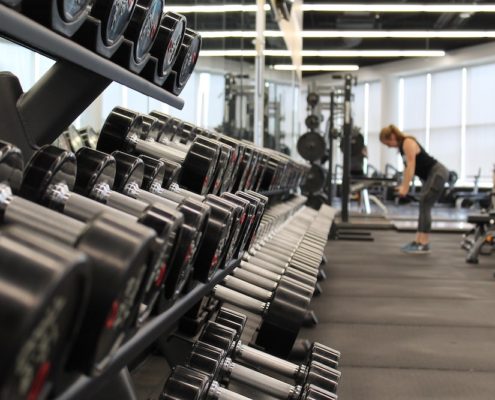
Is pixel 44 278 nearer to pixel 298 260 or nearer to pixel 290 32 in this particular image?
pixel 298 260

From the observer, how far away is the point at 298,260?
2.84 meters

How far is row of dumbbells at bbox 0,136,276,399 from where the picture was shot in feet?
1.64

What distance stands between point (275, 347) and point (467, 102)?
527 inches

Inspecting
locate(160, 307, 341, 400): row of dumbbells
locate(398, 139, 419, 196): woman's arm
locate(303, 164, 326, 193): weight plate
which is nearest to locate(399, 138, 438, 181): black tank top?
locate(398, 139, 419, 196): woman's arm

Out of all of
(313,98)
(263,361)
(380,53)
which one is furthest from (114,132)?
(380,53)

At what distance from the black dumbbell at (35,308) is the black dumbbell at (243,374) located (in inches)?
40.5

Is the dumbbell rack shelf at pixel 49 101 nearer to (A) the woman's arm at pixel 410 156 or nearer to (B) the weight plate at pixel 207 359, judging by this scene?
(B) the weight plate at pixel 207 359

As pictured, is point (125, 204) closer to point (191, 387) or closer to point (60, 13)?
point (60, 13)

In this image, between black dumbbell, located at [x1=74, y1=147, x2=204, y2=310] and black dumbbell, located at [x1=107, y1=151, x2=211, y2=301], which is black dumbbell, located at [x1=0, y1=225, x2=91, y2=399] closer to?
black dumbbell, located at [x1=74, y1=147, x2=204, y2=310]

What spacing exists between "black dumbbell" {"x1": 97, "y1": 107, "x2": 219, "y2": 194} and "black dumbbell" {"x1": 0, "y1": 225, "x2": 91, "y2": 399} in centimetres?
100

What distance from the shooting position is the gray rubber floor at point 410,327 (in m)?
2.55

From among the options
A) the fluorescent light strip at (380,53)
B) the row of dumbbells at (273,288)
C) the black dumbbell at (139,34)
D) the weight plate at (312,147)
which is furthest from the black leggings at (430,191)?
the fluorescent light strip at (380,53)

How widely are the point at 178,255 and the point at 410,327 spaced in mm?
2746

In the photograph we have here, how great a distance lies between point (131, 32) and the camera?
1.21 m
